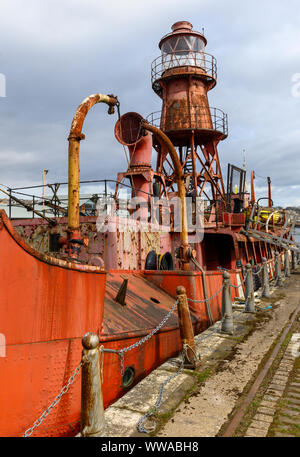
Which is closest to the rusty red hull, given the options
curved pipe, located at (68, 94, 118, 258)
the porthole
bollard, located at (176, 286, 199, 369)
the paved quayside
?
the porthole

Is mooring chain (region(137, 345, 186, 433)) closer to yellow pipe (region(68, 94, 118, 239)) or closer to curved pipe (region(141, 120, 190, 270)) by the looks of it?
yellow pipe (region(68, 94, 118, 239))

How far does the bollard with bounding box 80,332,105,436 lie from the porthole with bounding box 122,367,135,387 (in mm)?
2502

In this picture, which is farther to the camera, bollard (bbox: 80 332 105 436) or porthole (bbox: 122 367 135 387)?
porthole (bbox: 122 367 135 387)

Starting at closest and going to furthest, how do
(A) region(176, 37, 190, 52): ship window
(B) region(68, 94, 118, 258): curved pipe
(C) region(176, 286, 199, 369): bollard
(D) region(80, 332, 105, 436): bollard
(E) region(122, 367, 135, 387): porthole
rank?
(D) region(80, 332, 105, 436): bollard < (C) region(176, 286, 199, 369): bollard < (E) region(122, 367, 135, 387): porthole < (B) region(68, 94, 118, 258): curved pipe < (A) region(176, 37, 190, 52): ship window

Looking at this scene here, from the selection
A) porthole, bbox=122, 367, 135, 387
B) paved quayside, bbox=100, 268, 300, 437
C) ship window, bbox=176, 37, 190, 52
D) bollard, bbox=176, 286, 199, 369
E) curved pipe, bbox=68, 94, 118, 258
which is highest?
ship window, bbox=176, 37, 190, 52

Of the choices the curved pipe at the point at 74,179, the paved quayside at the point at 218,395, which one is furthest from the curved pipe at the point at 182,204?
the curved pipe at the point at 74,179

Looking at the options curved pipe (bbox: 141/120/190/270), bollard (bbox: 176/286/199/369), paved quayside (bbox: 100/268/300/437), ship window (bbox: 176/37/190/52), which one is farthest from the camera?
ship window (bbox: 176/37/190/52)

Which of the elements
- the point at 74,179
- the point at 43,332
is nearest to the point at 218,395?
the point at 43,332

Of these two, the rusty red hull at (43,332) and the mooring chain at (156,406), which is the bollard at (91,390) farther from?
the rusty red hull at (43,332)

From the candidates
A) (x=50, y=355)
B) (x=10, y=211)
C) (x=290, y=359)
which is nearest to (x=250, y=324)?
(x=290, y=359)

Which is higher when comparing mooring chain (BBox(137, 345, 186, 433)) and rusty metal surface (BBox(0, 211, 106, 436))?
rusty metal surface (BBox(0, 211, 106, 436))

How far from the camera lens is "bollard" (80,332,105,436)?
2924mm
